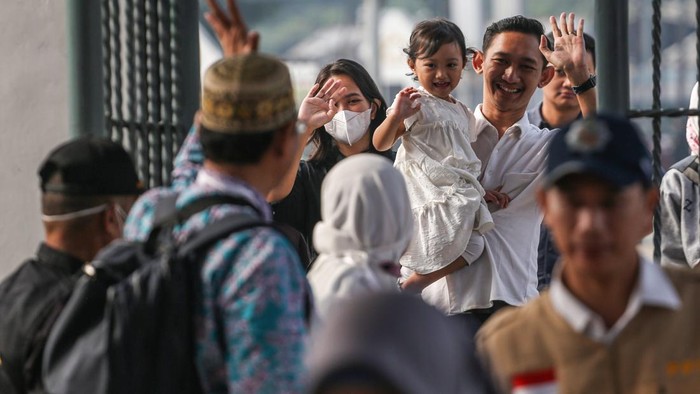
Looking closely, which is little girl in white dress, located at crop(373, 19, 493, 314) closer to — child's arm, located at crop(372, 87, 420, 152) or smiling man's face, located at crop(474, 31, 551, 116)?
child's arm, located at crop(372, 87, 420, 152)

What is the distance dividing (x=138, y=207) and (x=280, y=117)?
42 cm

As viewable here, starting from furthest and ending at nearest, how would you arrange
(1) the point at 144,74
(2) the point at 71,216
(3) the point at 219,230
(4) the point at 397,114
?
(4) the point at 397,114, (1) the point at 144,74, (2) the point at 71,216, (3) the point at 219,230

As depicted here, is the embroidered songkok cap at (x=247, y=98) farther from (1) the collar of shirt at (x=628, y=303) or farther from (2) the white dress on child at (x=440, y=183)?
(2) the white dress on child at (x=440, y=183)

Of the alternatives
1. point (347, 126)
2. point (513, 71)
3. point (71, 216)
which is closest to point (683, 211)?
point (513, 71)

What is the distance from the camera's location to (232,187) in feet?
11.1

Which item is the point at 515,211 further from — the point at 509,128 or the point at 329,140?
the point at 329,140

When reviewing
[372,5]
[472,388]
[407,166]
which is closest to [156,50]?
[407,166]

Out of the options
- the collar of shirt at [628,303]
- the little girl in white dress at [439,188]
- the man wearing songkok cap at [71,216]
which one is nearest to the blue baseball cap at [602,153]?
the collar of shirt at [628,303]

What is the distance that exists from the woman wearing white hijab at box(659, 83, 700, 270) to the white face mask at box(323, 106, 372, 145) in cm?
123

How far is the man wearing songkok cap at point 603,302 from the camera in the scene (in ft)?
9.75

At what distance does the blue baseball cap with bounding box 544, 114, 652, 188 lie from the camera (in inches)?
117

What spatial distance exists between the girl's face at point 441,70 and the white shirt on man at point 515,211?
254 millimetres

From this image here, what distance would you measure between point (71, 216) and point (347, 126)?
237cm

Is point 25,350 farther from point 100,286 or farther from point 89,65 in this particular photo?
point 89,65
